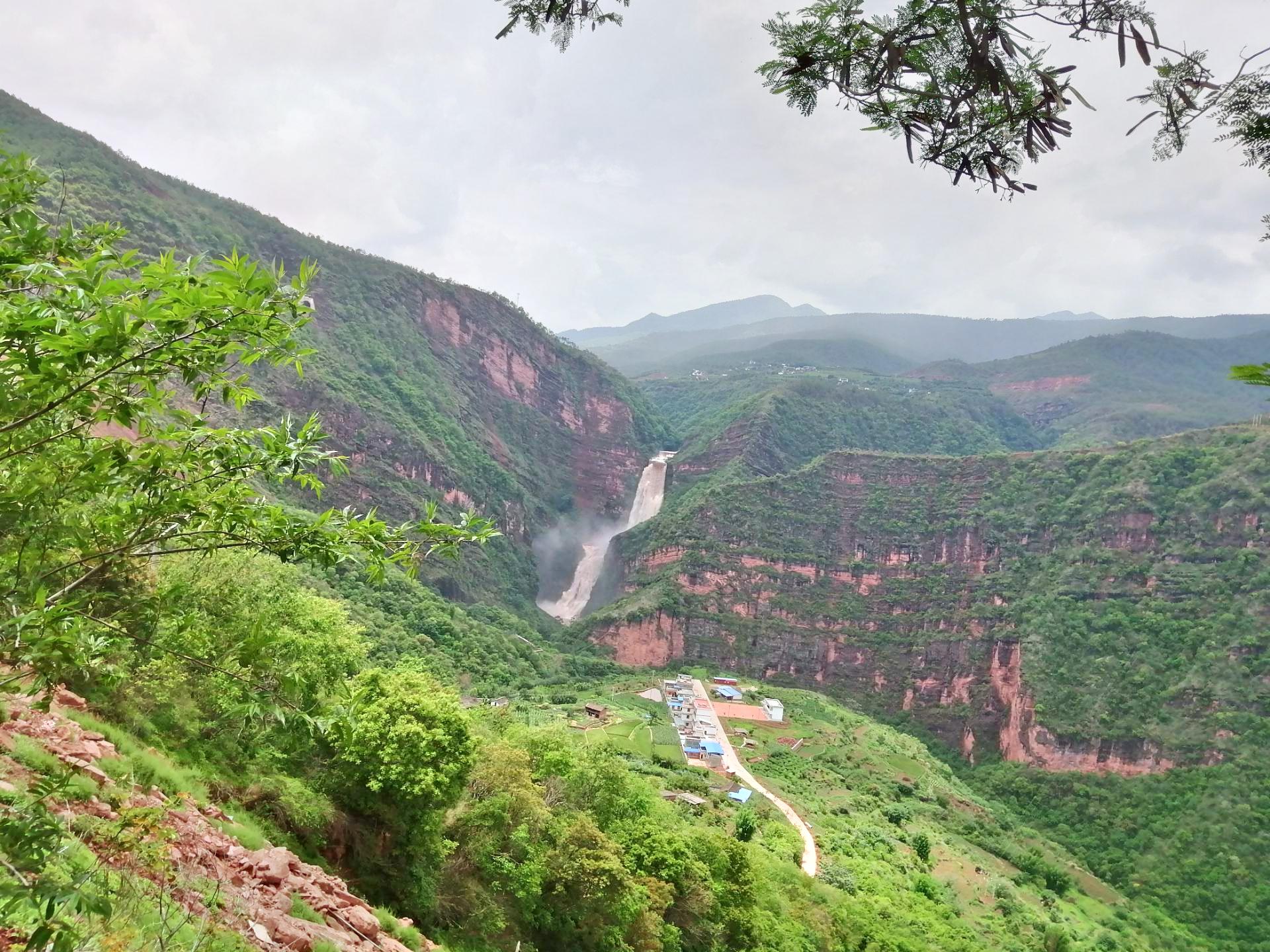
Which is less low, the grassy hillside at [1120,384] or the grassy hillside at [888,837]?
the grassy hillside at [1120,384]

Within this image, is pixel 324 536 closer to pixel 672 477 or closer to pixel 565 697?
pixel 565 697

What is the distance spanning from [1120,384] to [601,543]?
372 feet

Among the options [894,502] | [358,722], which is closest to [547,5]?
[358,722]

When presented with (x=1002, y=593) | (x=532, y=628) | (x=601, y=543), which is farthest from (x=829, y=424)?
(x=532, y=628)

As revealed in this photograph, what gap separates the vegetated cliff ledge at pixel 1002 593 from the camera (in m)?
58.7

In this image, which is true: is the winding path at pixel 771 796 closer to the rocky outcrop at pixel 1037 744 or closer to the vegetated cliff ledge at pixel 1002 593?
the vegetated cliff ledge at pixel 1002 593

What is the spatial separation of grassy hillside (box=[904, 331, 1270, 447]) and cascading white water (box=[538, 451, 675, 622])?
70.4 meters

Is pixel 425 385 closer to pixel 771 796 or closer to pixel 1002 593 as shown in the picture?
pixel 771 796

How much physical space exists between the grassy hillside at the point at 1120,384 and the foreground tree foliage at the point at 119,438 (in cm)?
13453

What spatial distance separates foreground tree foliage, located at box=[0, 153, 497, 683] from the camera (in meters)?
3.23

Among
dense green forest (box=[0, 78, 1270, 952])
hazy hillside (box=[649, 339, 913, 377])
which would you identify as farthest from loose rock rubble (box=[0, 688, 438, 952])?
hazy hillside (box=[649, 339, 913, 377])

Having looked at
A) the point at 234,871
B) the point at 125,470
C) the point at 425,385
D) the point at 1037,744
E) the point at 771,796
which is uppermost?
the point at 425,385

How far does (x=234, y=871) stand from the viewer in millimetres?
9227

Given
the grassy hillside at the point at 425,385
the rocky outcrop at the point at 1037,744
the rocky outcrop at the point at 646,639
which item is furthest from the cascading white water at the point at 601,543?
the rocky outcrop at the point at 1037,744
